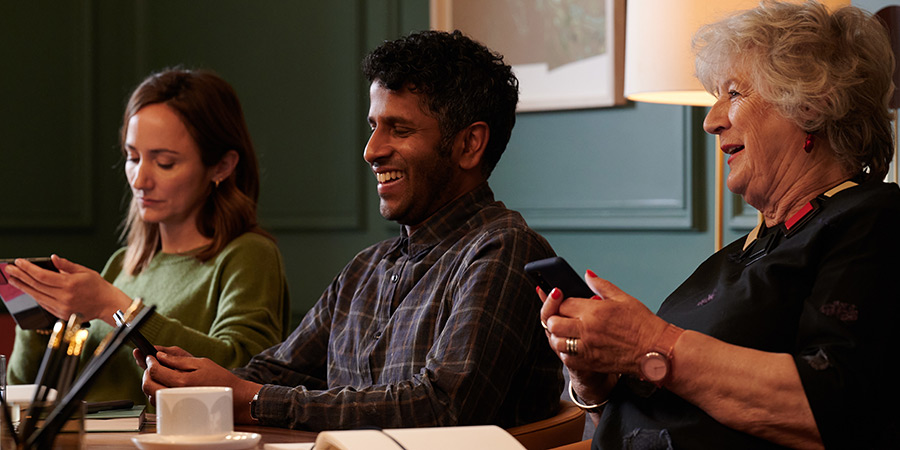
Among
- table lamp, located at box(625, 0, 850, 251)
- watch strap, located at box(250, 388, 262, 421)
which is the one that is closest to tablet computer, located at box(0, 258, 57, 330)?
watch strap, located at box(250, 388, 262, 421)

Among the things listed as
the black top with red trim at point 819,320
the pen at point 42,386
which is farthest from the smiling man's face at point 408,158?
the pen at point 42,386

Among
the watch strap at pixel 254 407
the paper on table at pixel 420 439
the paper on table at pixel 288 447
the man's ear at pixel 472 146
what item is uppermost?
the man's ear at pixel 472 146

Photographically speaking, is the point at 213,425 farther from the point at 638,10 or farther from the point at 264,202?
the point at 264,202

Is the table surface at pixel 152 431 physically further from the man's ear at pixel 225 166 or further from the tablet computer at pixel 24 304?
the man's ear at pixel 225 166

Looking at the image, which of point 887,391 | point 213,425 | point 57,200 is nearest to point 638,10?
point 887,391

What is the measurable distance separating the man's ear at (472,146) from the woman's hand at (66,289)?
2.87 feet

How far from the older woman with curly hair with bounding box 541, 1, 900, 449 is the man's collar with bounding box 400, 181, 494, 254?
0.37 metres

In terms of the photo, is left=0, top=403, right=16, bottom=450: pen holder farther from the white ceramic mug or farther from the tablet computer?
the tablet computer

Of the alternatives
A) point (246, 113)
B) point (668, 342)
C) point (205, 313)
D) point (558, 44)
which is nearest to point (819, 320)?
point (668, 342)

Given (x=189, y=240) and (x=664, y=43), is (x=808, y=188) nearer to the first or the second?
(x=664, y=43)

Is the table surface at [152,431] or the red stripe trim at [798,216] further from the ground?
the red stripe trim at [798,216]

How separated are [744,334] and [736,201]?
169 centimetres

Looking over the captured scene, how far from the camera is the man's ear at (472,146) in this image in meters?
1.79

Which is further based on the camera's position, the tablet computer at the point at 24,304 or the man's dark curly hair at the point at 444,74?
the tablet computer at the point at 24,304
